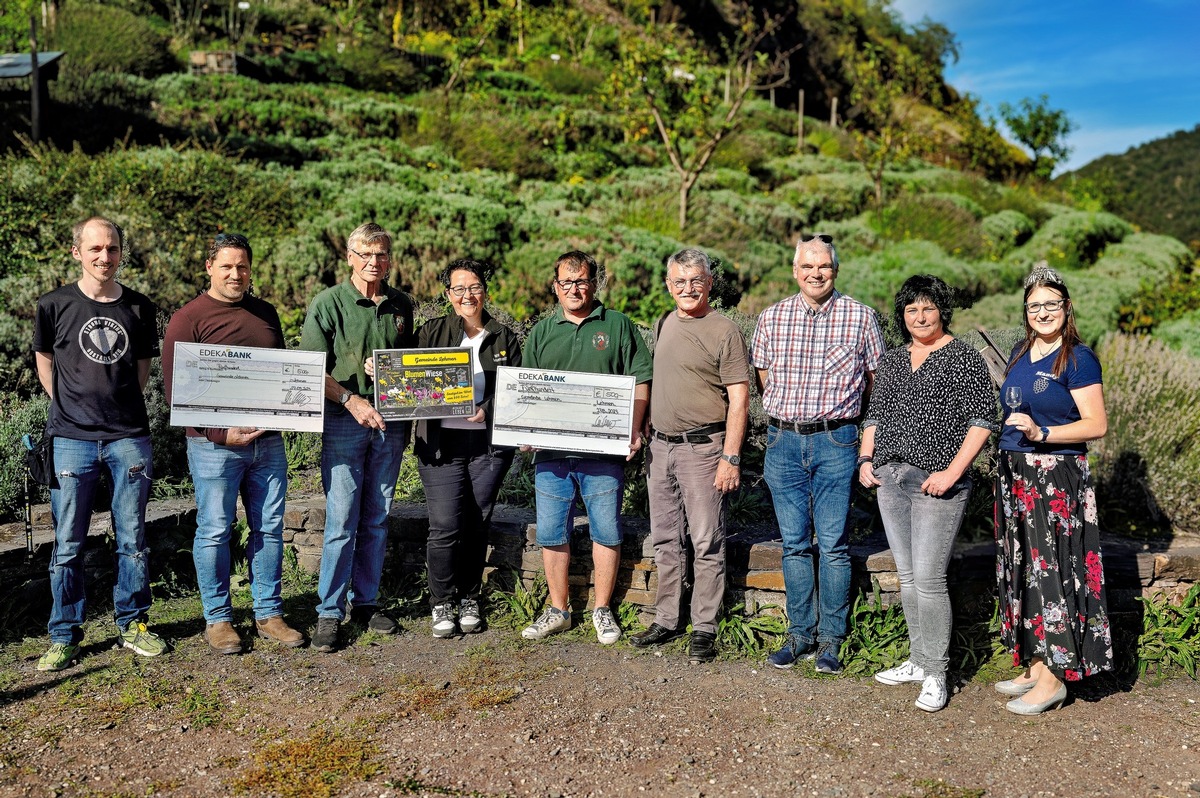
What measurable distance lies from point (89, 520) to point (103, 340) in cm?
82

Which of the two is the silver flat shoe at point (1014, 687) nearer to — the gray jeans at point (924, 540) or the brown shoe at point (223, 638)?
the gray jeans at point (924, 540)

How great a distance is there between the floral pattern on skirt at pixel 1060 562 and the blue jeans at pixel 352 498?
284cm

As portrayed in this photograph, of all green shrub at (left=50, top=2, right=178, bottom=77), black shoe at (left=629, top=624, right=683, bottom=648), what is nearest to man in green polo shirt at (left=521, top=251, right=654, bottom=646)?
black shoe at (left=629, top=624, right=683, bottom=648)

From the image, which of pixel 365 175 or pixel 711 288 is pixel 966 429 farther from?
pixel 365 175

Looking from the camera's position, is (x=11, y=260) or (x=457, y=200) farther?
(x=457, y=200)

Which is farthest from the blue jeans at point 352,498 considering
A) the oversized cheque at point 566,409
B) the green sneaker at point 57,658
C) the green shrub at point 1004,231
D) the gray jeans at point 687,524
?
the green shrub at point 1004,231

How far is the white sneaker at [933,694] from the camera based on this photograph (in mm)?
3842

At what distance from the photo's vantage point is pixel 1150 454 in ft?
18.1

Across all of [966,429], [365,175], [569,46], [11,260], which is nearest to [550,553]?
[966,429]

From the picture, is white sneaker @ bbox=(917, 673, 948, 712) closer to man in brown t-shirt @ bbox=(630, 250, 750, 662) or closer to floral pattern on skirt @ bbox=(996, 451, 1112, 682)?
floral pattern on skirt @ bbox=(996, 451, 1112, 682)

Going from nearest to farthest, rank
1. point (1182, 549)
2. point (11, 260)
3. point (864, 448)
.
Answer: point (864, 448)
point (1182, 549)
point (11, 260)

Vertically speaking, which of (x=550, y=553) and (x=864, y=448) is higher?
(x=864, y=448)

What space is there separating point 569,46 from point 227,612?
90.9 feet

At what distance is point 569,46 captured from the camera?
96.2 feet
